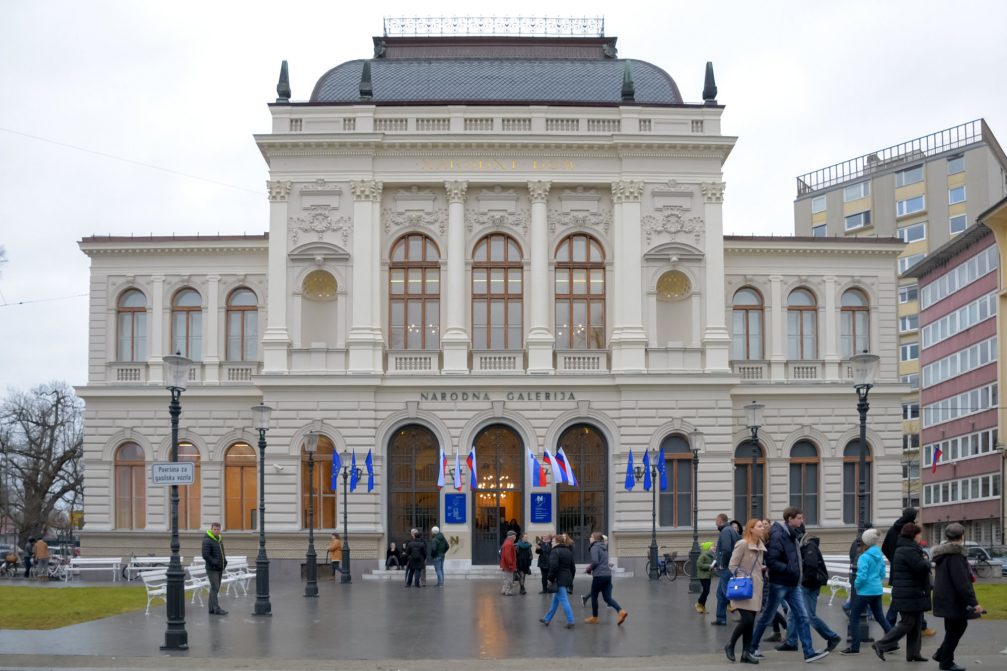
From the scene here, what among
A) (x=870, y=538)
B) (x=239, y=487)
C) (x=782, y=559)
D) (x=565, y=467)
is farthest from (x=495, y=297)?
(x=782, y=559)

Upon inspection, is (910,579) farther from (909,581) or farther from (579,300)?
(579,300)

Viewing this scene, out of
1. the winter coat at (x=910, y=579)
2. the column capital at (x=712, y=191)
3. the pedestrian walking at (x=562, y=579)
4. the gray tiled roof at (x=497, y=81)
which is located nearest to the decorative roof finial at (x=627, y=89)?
the gray tiled roof at (x=497, y=81)

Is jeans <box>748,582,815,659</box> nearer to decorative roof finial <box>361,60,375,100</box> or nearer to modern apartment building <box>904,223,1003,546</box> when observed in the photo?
decorative roof finial <box>361,60,375,100</box>

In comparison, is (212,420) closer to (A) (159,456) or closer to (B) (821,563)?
(A) (159,456)

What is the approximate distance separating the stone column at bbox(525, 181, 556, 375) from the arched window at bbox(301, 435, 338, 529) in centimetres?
803

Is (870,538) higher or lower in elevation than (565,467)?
lower

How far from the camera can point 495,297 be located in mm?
49594

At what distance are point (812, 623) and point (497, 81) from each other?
34419mm

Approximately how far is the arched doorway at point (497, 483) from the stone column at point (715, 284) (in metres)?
7.77

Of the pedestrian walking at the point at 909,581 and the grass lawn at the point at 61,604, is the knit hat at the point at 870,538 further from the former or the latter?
the grass lawn at the point at 61,604

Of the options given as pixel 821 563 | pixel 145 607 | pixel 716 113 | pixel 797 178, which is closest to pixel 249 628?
pixel 145 607

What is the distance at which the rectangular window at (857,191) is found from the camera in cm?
10119

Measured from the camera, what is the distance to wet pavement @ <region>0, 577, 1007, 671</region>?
70.1 ft

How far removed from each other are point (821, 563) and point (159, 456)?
33946 millimetres
